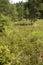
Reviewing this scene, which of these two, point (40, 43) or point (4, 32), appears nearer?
point (40, 43)

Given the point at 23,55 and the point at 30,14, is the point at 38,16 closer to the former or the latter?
the point at 30,14

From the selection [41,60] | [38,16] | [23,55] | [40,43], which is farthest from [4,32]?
[38,16]

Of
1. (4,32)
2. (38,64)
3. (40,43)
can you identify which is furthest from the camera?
(4,32)

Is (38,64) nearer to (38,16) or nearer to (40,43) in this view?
(40,43)

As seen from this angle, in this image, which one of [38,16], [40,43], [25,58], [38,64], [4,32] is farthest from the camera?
[38,16]

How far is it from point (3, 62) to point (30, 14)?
1518 inches

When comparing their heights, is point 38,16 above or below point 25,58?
below

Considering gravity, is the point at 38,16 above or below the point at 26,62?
below

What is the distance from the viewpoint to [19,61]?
11.6 metres

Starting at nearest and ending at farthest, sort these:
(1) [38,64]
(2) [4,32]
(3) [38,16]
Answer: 1. (1) [38,64]
2. (2) [4,32]
3. (3) [38,16]

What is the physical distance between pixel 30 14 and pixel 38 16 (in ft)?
8.89

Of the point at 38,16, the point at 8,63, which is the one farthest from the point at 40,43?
the point at 38,16

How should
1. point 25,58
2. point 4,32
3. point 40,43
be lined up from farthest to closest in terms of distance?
point 4,32 < point 40,43 < point 25,58

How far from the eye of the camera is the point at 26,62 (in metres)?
11.4
